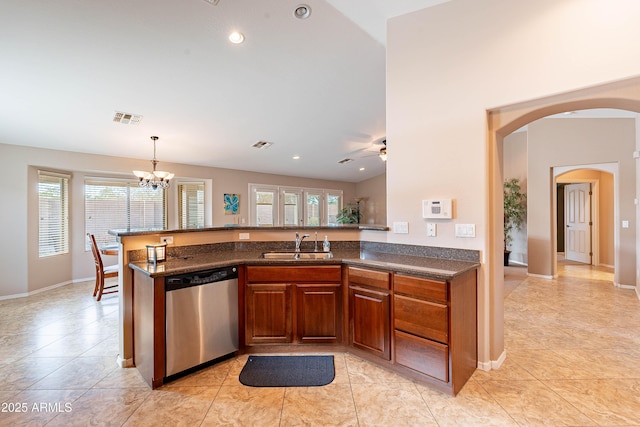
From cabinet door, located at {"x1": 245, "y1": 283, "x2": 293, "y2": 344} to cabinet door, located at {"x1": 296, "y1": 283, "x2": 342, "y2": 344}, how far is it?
105mm

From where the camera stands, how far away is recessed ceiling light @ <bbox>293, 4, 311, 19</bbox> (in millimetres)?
2619

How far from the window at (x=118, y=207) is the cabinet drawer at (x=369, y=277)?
4874 millimetres

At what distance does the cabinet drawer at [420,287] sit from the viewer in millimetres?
2002

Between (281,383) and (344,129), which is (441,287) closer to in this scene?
(281,383)

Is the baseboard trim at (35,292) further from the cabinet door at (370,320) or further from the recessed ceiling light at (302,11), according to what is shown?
the recessed ceiling light at (302,11)

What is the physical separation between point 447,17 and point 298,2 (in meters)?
1.34

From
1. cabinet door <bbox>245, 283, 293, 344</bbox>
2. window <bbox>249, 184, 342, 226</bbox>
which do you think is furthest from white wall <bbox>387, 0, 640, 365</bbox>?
window <bbox>249, 184, 342, 226</bbox>

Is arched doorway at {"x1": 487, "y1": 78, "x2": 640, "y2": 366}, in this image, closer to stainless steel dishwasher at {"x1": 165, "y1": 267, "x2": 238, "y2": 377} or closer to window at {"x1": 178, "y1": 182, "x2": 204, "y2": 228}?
stainless steel dishwasher at {"x1": 165, "y1": 267, "x2": 238, "y2": 377}

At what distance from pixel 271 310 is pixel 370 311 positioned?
885 millimetres

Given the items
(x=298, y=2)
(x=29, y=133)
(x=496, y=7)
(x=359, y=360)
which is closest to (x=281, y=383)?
(x=359, y=360)

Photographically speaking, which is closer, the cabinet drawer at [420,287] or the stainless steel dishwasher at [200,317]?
the cabinet drawer at [420,287]

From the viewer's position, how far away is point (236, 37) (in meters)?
2.84

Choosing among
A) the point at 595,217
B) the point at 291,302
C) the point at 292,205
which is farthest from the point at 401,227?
the point at 595,217

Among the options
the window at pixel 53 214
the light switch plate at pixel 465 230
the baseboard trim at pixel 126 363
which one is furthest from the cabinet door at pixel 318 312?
the window at pixel 53 214
